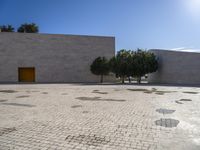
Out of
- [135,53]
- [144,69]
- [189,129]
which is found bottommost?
[189,129]

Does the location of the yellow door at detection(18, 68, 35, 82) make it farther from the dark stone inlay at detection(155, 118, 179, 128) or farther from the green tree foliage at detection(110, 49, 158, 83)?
the dark stone inlay at detection(155, 118, 179, 128)

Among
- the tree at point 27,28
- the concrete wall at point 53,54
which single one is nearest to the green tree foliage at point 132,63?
the concrete wall at point 53,54

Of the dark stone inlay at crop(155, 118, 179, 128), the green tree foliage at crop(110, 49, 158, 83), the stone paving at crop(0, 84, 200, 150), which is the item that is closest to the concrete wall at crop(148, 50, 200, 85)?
the green tree foliage at crop(110, 49, 158, 83)

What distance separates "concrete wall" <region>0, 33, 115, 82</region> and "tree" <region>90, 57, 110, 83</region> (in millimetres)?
1403

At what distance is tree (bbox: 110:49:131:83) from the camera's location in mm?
23786

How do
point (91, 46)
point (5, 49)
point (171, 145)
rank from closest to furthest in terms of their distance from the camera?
point (171, 145), point (5, 49), point (91, 46)

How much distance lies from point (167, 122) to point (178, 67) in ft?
66.0

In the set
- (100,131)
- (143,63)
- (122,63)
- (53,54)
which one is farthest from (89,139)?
(53,54)

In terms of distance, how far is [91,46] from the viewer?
28859 millimetres

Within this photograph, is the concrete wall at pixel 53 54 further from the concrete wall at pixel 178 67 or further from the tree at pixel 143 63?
the concrete wall at pixel 178 67

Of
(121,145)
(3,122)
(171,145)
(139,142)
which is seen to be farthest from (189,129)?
(3,122)

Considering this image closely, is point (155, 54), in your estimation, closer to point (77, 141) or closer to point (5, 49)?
point (5, 49)

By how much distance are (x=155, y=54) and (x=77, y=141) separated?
24974 mm

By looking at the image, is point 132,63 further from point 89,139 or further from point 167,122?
point 89,139
